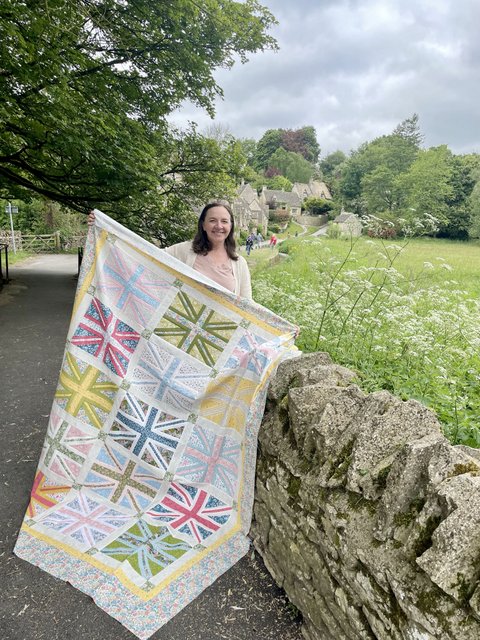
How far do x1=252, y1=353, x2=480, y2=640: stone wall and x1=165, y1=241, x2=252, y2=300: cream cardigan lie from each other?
0.78 meters

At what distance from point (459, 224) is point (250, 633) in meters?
39.4

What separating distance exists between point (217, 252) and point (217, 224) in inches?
8.9

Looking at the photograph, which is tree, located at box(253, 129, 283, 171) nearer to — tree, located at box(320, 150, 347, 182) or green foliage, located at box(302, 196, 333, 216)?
tree, located at box(320, 150, 347, 182)

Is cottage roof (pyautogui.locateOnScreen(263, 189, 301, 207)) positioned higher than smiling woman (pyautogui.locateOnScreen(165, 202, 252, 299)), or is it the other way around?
cottage roof (pyautogui.locateOnScreen(263, 189, 301, 207))

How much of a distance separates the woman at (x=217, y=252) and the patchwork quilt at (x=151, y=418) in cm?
27

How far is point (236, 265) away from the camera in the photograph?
10.1ft

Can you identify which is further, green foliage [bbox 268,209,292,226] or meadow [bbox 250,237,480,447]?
green foliage [bbox 268,209,292,226]

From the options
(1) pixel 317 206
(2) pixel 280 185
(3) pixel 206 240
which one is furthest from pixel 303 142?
(3) pixel 206 240

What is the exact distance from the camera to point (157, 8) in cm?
814

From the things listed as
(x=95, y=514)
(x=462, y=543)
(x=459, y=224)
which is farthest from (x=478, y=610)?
(x=459, y=224)

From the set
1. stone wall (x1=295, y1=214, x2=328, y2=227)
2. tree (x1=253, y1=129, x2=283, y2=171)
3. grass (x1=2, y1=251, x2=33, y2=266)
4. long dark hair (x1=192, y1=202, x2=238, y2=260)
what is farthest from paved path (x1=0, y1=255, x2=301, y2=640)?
tree (x1=253, y1=129, x2=283, y2=171)

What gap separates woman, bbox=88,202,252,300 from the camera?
2.95 meters

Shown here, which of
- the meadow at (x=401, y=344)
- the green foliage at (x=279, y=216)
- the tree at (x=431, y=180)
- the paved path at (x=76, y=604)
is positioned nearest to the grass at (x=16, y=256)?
the paved path at (x=76, y=604)

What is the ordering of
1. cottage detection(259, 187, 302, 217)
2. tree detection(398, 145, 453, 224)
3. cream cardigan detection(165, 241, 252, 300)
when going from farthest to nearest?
cottage detection(259, 187, 302, 217) → tree detection(398, 145, 453, 224) → cream cardigan detection(165, 241, 252, 300)
